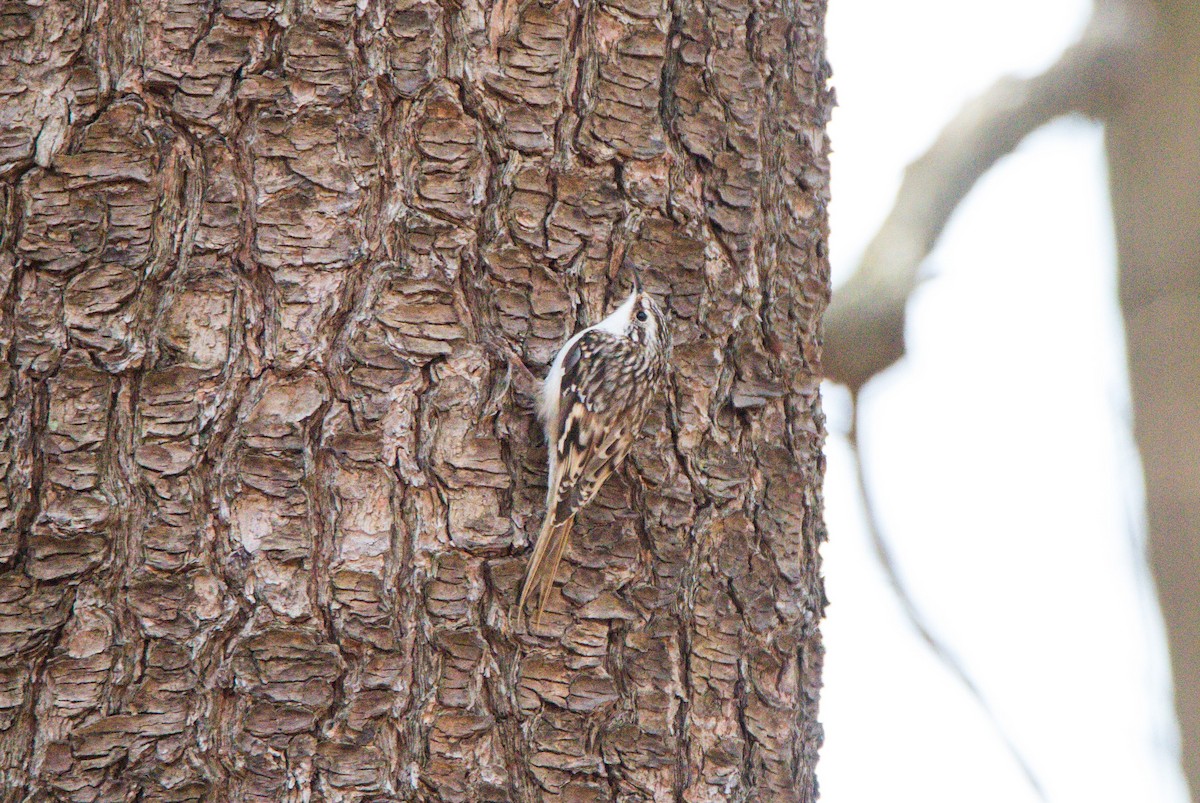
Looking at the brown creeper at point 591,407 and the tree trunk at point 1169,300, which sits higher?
the tree trunk at point 1169,300

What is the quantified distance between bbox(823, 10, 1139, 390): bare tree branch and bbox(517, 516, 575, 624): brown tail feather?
1340mm

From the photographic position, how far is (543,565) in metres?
1.79

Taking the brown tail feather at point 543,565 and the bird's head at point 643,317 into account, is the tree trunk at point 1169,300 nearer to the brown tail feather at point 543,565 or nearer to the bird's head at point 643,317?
the bird's head at point 643,317

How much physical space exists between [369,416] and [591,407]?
0.56 m

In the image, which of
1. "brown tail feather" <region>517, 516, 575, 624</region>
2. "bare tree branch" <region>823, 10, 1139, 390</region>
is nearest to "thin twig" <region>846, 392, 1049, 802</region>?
"bare tree branch" <region>823, 10, 1139, 390</region>

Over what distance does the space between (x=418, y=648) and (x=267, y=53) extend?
0.90 metres

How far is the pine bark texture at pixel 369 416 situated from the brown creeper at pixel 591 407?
0.03 metres

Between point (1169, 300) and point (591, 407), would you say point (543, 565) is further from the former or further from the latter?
point (1169, 300)

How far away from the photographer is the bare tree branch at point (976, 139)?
9.86 ft

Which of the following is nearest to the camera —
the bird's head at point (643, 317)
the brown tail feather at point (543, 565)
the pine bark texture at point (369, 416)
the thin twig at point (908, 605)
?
the pine bark texture at point (369, 416)

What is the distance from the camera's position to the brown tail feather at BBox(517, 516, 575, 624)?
A: 69.9 inches

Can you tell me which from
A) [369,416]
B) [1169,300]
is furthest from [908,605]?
[369,416]

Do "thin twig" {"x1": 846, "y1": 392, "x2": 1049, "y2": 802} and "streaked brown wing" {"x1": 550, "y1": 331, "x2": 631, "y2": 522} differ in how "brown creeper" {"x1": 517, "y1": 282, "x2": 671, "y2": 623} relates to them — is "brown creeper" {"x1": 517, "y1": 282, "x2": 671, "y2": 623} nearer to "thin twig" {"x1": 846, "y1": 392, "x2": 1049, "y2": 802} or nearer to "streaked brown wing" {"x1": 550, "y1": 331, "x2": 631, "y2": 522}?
"streaked brown wing" {"x1": 550, "y1": 331, "x2": 631, "y2": 522}

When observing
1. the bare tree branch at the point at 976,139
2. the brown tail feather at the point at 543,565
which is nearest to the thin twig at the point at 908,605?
the bare tree branch at the point at 976,139
